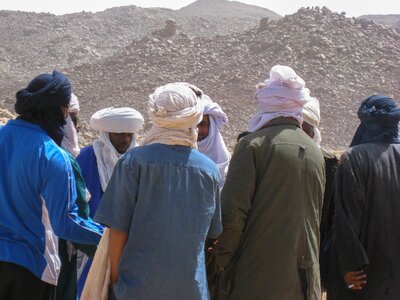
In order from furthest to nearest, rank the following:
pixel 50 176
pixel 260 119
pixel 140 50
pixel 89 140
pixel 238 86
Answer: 1. pixel 140 50
2. pixel 238 86
3. pixel 89 140
4. pixel 260 119
5. pixel 50 176

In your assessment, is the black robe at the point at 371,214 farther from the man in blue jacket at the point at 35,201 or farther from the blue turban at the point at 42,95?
the blue turban at the point at 42,95

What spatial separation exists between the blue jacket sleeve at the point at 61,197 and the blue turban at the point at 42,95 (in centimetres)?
21

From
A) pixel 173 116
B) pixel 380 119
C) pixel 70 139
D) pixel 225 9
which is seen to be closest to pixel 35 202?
pixel 173 116

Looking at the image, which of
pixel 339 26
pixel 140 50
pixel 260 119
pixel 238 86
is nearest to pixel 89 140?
pixel 238 86

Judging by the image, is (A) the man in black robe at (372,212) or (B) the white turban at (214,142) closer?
(A) the man in black robe at (372,212)

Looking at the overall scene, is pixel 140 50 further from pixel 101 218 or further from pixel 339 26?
pixel 101 218

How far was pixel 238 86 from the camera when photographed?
91.7ft

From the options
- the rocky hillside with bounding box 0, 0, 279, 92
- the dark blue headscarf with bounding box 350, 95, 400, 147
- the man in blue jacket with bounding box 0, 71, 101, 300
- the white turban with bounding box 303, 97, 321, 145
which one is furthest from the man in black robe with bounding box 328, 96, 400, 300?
the rocky hillside with bounding box 0, 0, 279, 92

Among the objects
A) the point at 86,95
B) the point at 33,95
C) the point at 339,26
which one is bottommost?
the point at 86,95

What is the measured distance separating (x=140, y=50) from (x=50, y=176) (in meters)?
30.8

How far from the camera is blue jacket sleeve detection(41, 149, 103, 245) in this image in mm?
2785

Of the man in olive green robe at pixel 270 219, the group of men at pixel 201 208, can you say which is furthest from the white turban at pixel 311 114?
the man in olive green robe at pixel 270 219

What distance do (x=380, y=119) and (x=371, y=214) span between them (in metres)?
0.46

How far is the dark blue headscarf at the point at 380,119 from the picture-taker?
11.0 ft
